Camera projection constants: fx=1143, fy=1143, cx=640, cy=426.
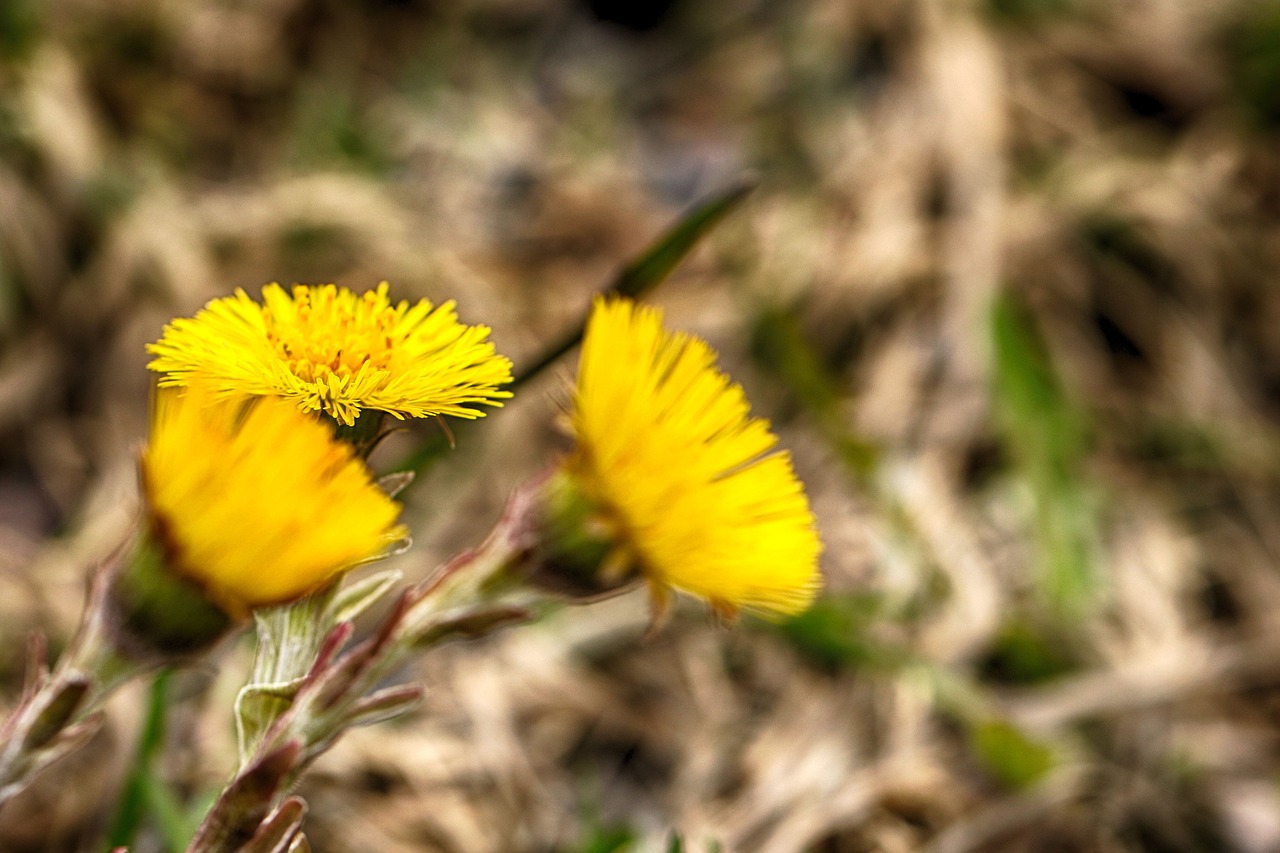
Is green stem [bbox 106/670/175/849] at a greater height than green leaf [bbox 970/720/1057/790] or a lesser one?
greater

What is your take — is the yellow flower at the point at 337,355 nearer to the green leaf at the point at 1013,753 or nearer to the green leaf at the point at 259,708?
the green leaf at the point at 259,708

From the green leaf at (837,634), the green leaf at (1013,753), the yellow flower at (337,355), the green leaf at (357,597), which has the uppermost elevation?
the yellow flower at (337,355)

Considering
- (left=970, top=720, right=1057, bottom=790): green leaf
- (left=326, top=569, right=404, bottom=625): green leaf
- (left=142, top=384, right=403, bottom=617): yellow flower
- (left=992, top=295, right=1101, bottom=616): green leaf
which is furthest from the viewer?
(left=992, top=295, right=1101, bottom=616): green leaf

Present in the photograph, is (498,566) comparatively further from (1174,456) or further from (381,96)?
(381,96)

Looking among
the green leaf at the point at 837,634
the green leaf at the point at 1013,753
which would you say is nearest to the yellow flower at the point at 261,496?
the green leaf at the point at 837,634

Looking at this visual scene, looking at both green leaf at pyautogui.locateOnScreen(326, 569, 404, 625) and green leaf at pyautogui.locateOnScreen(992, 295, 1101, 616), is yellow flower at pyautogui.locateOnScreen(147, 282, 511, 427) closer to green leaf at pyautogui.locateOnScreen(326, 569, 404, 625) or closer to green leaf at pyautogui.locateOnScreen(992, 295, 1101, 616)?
green leaf at pyautogui.locateOnScreen(326, 569, 404, 625)

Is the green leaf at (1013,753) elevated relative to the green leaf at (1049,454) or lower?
lower

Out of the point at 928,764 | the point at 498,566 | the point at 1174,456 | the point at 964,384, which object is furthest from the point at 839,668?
the point at 498,566

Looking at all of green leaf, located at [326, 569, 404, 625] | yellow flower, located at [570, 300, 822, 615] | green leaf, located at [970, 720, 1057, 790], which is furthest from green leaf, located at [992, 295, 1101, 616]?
green leaf, located at [326, 569, 404, 625]
